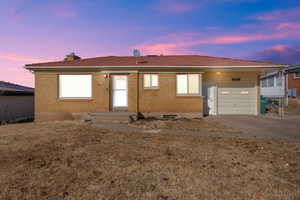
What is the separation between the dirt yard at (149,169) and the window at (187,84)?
17.6ft

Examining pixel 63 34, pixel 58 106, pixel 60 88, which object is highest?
pixel 63 34

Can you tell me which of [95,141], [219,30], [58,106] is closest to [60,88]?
[58,106]

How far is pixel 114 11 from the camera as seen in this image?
12.1m

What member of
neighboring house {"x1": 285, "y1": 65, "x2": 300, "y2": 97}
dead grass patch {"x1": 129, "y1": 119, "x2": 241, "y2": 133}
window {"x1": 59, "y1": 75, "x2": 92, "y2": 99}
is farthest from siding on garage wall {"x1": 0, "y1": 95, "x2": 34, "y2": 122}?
neighboring house {"x1": 285, "y1": 65, "x2": 300, "y2": 97}

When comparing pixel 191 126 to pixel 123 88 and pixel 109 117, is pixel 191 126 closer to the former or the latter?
pixel 109 117

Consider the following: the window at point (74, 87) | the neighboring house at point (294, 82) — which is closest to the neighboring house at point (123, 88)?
the window at point (74, 87)

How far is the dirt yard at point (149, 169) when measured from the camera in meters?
2.58

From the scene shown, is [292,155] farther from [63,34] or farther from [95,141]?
[63,34]

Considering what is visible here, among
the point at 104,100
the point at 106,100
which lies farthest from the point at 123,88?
the point at 104,100

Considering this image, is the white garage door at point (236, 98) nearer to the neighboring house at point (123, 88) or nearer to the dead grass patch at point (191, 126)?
the neighboring house at point (123, 88)

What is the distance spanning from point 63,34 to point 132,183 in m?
13.8

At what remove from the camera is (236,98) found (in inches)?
454

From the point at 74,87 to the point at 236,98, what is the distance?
10.9 metres

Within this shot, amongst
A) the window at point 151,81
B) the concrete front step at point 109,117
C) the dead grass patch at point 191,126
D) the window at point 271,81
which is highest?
the window at point 271,81
